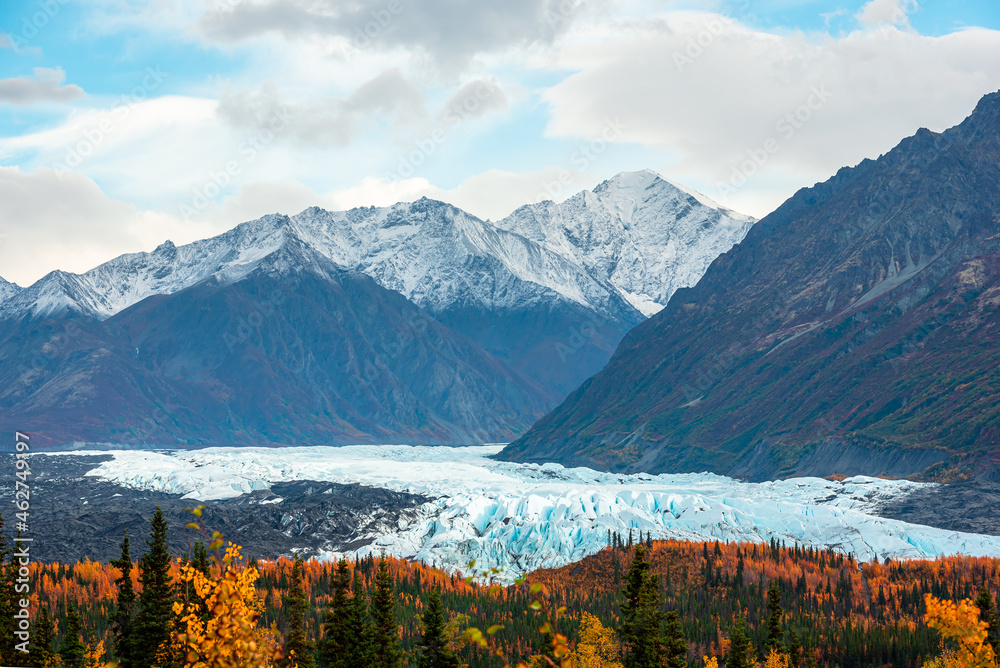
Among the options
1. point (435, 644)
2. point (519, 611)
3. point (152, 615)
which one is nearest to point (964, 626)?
point (435, 644)

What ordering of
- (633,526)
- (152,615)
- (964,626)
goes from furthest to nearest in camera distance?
(633,526), (152,615), (964,626)

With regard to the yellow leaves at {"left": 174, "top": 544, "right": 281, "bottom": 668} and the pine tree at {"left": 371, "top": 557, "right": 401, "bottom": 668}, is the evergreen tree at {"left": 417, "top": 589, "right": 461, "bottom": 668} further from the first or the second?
the yellow leaves at {"left": 174, "top": 544, "right": 281, "bottom": 668}

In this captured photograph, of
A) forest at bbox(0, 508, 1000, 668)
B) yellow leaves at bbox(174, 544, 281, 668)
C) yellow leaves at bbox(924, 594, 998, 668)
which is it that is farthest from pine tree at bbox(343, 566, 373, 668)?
yellow leaves at bbox(174, 544, 281, 668)

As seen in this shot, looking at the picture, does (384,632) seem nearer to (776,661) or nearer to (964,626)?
(776,661)


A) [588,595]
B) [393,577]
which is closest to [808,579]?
[588,595]

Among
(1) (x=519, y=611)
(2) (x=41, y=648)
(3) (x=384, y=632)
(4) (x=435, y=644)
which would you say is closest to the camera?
(4) (x=435, y=644)

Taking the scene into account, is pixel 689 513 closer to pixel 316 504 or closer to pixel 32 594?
pixel 316 504

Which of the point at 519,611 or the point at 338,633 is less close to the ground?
the point at 338,633

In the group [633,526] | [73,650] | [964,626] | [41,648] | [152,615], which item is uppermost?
[964,626]

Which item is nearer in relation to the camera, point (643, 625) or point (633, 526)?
point (643, 625)
